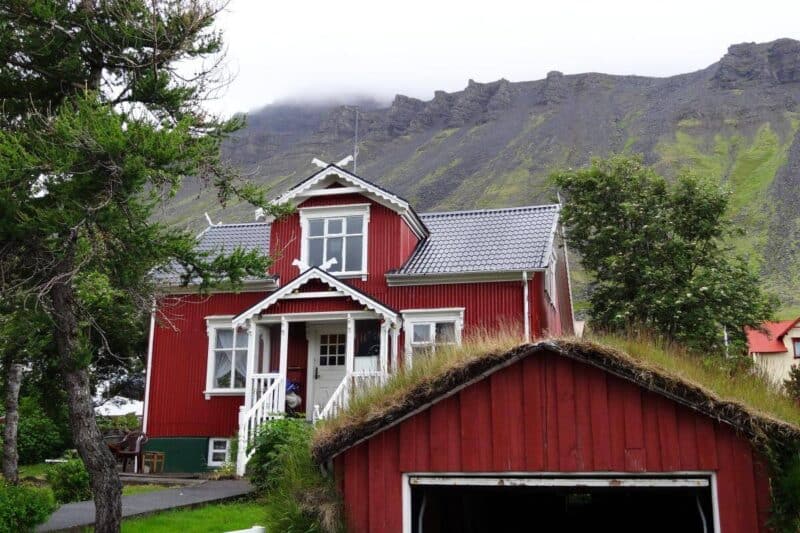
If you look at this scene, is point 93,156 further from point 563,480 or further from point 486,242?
point 486,242

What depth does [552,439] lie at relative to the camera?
6641 millimetres

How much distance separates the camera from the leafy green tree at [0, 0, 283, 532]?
9.18 meters

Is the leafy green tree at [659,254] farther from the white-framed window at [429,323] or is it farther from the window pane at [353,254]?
the window pane at [353,254]

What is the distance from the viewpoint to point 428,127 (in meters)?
198

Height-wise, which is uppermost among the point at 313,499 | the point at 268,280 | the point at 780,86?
the point at 780,86

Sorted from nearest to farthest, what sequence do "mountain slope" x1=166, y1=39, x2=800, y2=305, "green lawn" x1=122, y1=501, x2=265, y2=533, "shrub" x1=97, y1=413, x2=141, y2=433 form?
"green lawn" x1=122, y1=501, x2=265, y2=533, "shrub" x1=97, y1=413, x2=141, y2=433, "mountain slope" x1=166, y1=39, x2=800, y2=305

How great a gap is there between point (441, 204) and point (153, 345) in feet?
360

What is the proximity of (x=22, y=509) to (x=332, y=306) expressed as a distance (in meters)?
10.6

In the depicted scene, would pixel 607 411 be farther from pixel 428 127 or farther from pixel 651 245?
pixel 428 127

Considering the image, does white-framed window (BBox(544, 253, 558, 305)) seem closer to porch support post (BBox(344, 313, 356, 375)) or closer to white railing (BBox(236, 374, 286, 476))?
porch support post (BBox(344, 313, 356, 375))

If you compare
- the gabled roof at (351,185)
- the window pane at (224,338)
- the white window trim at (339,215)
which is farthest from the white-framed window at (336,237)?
the window pane at (224,338)

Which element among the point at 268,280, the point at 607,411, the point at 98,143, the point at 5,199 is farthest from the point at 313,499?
the point at 268,280

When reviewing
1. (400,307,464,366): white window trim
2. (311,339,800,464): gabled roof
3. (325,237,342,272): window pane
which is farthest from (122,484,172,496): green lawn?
(311,339,800,464): gabled roof

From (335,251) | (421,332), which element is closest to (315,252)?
(335,251)
